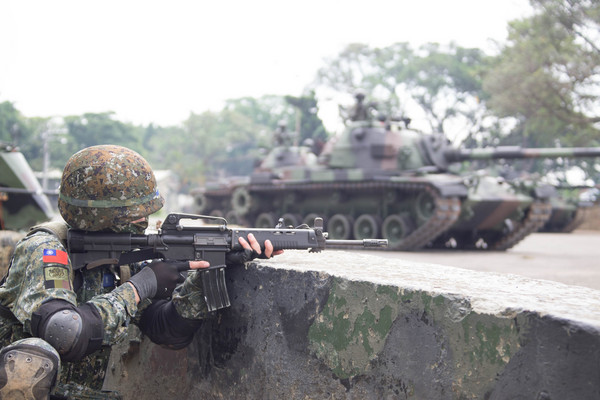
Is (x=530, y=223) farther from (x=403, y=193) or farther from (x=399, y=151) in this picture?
(x=399, y=151)

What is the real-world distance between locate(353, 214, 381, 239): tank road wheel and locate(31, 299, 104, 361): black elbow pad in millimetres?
11831

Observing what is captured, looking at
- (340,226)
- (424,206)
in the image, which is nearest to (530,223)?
(424,206)

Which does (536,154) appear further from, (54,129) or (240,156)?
(240,156)

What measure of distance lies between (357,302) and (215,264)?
77 centimetres

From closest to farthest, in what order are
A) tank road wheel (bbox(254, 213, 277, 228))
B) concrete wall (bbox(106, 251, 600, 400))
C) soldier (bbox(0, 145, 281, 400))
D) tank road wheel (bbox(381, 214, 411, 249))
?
concrete wall (bbox(106, 251, 600, 400))
soldier (bbox(0, 145, 281, 400))
tank road wheel (bbox(381, 214, 411, 249))
tank road wheel (bbox(254, 213, 277, 228))

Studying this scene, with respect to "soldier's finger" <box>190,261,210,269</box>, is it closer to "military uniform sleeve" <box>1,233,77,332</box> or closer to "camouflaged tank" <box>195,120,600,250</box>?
"military uniform sleeve" <box>1,233,77,332</box>

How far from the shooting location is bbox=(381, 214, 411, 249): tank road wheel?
13.6 meters

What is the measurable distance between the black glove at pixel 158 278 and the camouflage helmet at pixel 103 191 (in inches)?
9.7

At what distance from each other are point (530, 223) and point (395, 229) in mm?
2981

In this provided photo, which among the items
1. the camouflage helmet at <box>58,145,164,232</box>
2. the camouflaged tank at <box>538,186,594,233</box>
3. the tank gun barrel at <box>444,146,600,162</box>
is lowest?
the camouflaged tank at <box>538,186,594,233</box>

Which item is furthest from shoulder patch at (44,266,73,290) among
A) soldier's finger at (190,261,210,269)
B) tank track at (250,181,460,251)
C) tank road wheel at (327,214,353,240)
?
tank road wheel at (327,214,353,240)

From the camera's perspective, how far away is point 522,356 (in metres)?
1.99

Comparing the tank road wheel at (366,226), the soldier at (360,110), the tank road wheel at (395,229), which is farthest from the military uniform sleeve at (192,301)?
the soldier at (360,110)

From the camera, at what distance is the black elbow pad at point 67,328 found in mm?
2584
